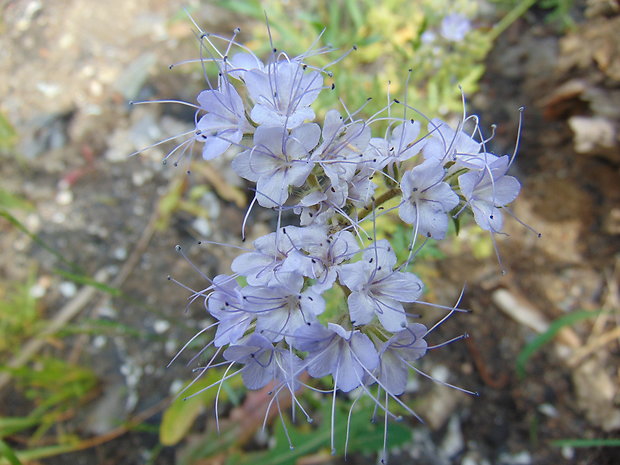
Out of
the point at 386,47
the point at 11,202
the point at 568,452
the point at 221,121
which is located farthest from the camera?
the point at 386,47

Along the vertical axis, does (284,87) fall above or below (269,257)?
above

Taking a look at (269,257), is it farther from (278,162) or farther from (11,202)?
(11,202)

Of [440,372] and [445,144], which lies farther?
[440,372]

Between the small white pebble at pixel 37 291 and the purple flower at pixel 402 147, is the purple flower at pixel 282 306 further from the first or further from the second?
the small white pebble at pixel 37 291

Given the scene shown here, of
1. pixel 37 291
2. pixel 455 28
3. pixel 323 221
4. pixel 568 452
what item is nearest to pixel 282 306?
pixel 323 221

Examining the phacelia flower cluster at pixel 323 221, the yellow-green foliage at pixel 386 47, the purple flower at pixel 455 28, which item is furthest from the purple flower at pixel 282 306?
the purple flower at pixel 455 28

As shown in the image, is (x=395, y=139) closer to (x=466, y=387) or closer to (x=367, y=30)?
(x=466, y=387)

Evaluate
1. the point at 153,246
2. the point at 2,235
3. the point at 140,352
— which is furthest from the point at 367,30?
the point at 2,235
